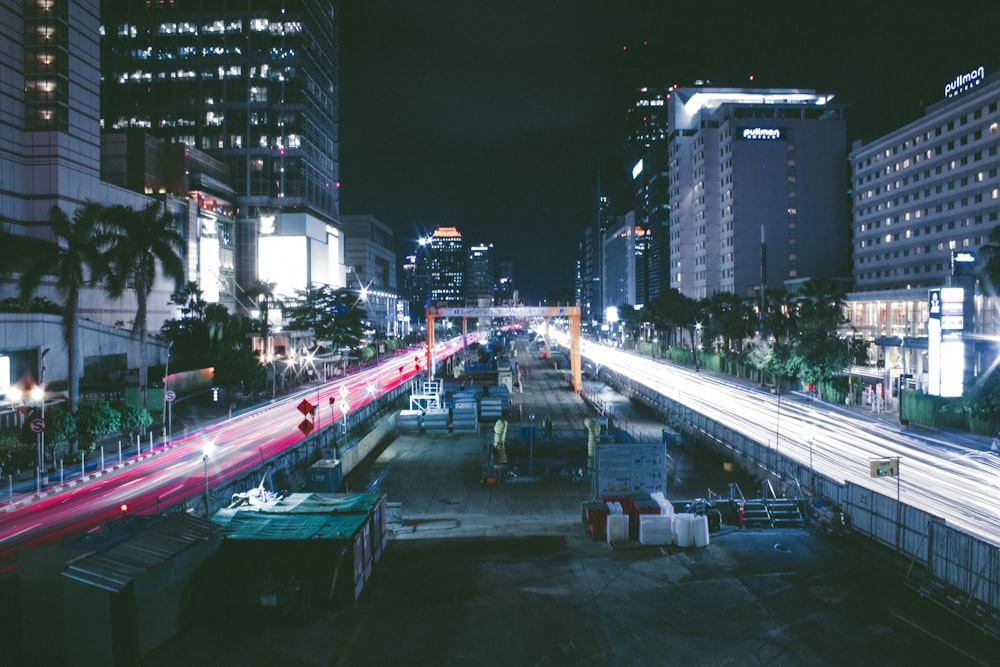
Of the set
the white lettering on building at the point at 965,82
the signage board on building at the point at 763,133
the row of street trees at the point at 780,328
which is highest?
the signage board on building at the point at 763,133

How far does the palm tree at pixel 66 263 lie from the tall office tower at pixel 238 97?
69.5 m

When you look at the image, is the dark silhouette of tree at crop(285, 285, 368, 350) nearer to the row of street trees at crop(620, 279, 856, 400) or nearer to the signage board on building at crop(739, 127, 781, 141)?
the row of street trees at crop(620, 279, 856, 400)

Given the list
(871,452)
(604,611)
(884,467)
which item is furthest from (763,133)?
(604,611)

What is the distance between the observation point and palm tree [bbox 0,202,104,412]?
33250 millimetres

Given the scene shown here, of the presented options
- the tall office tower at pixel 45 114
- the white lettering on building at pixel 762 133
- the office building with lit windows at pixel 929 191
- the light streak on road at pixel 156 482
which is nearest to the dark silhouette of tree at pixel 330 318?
the tall office tower at pixel 45 114

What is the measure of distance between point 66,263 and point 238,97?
83.5 meters

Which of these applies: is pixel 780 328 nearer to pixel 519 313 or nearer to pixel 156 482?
pixel 519 313

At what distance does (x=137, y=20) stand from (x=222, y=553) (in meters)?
119

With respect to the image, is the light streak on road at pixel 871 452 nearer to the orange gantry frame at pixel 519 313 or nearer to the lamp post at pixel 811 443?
the lamp post at pixel 811 443

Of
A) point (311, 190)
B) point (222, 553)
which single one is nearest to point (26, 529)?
point (222, 553)

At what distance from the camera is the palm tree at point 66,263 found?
33.2 metres

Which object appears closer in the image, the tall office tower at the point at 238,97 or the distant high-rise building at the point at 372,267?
the tall office tower at the point at 238,97

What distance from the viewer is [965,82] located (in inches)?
3191

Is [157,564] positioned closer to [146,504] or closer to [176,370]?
[146,504]
